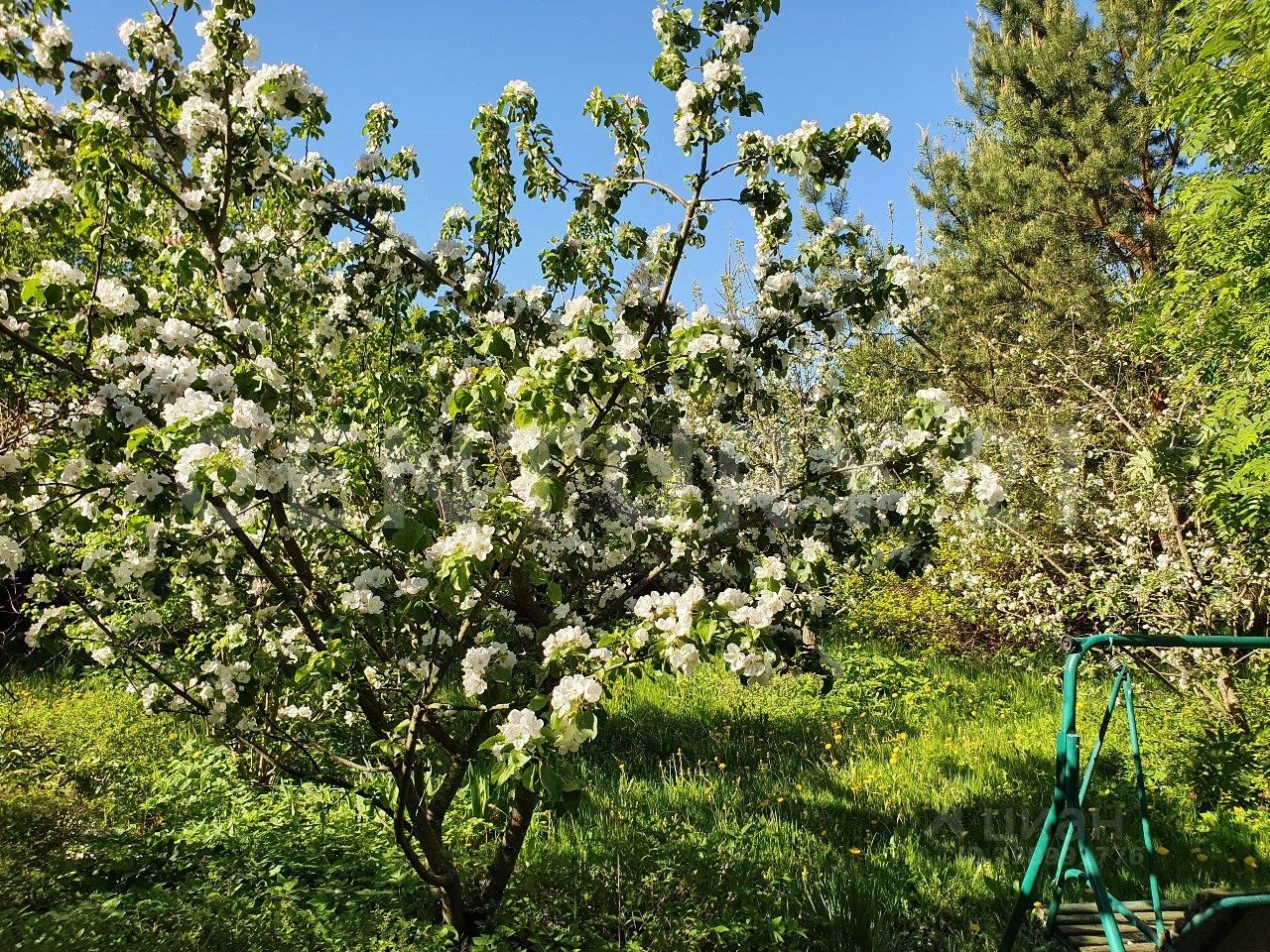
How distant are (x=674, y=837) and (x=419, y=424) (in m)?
2.43

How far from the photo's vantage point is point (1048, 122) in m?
10.4

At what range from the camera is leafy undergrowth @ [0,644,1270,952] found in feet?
11.2

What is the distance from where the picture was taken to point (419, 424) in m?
3.89

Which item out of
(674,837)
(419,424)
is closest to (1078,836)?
(674,837)

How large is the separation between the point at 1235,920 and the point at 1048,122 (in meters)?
10.9

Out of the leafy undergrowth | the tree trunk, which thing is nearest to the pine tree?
the tree trunk

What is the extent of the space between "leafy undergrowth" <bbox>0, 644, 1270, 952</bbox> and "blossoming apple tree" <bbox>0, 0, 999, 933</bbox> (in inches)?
19.3

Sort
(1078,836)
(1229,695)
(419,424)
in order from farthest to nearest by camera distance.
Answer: (1229,695)
(419,424)
(1078,836)

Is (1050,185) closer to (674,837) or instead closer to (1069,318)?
(1069,318)

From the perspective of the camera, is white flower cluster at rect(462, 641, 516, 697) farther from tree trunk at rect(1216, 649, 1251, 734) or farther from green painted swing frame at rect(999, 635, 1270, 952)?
tree trunk at rect(1216, 649, 1251, 734)

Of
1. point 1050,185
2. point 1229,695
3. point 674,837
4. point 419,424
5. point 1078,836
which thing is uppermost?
point 1050,185

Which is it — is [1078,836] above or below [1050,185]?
below

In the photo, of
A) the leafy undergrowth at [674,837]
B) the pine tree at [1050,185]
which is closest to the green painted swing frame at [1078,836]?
the leafy undergrowth at [674,837]

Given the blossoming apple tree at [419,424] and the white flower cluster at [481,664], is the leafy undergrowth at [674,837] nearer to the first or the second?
the blossoming apple tree at [419,424]
